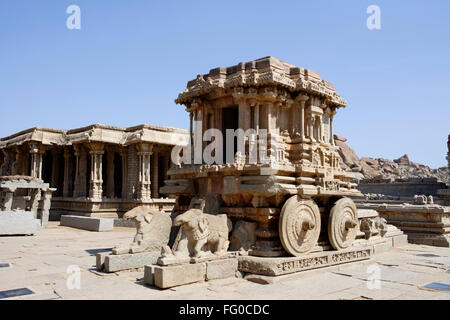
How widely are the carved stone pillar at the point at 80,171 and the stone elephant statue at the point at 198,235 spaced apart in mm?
17842

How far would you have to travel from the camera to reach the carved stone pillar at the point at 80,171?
2264 cm

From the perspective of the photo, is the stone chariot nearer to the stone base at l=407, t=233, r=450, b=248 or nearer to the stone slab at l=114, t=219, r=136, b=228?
the stone base at l=407, t=233, r=450, b=248

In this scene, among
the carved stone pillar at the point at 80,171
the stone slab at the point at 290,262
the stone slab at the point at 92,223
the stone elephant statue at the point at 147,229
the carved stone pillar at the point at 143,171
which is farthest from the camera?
the carved stone pillar at the point at 80,171

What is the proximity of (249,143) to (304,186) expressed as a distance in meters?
3.22

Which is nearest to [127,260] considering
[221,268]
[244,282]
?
[221,268]

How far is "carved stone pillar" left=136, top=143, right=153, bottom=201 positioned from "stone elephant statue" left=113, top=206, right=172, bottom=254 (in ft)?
45.2

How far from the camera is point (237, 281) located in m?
6.29

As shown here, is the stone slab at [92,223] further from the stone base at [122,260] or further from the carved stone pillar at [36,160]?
the stone base at [122,260]

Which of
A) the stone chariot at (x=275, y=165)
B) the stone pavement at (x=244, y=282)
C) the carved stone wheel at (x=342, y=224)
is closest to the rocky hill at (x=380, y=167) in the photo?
the stone chariot at (x=275, y=165)

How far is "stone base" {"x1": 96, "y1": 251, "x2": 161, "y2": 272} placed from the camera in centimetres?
687

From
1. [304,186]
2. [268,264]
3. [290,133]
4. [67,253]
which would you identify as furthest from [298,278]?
[67,253]

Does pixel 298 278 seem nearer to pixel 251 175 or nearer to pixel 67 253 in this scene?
pixel 251 175

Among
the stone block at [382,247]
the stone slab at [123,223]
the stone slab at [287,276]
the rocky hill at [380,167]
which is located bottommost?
the stone slab at [123,223]

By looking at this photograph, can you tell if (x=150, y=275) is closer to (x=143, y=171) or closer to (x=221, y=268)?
(x=221, y=268)
